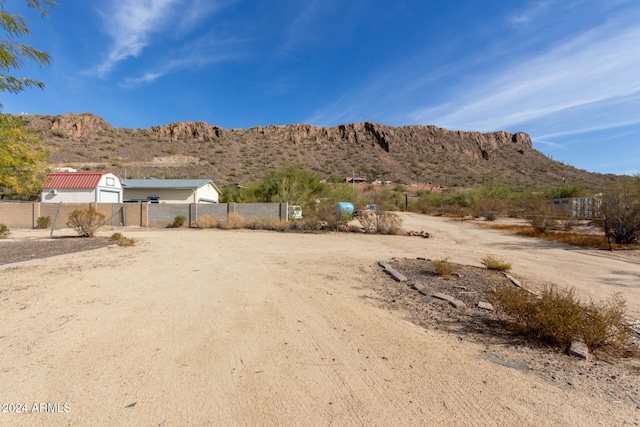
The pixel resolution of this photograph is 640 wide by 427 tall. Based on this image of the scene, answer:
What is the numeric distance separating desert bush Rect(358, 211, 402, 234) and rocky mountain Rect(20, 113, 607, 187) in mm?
32402

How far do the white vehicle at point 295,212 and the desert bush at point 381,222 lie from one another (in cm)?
499

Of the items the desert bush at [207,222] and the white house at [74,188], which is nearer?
the desert bush at [207,222]

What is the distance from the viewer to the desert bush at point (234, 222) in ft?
70.9

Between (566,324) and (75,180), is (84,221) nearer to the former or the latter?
(75,180)

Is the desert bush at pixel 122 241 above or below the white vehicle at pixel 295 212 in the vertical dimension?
below

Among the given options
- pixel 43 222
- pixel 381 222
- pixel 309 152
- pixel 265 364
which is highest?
pixel 309 152

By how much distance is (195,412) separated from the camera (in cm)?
259

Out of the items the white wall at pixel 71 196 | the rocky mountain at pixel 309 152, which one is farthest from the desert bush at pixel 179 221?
the rocky mountain at pixel 309 152

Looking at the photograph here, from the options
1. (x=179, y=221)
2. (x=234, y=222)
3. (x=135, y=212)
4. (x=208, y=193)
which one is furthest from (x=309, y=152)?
(x=234, y=222)

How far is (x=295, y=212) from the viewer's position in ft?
73.5

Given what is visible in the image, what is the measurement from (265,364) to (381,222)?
627 inches

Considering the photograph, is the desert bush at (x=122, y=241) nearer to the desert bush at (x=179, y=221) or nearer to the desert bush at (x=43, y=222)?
the desert bush at (x=179, y=221)

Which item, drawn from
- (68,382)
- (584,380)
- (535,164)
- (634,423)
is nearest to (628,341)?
(584,380)

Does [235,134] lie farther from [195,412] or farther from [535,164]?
[195,412]
